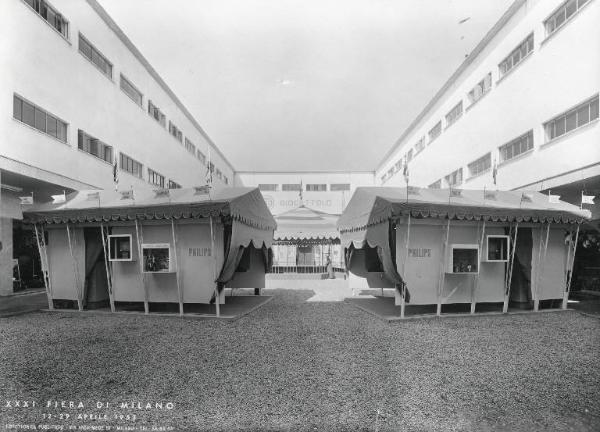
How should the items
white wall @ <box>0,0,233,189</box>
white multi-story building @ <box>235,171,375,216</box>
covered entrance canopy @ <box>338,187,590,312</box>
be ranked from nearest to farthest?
covered entrance canopy @ <box>338,187,590,312</box>, white wall @ <box>0,0,233,189</box>, white multi-story building @ <box>235,171,375,216</box>

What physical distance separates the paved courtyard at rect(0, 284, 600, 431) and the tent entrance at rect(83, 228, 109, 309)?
68.1 inches

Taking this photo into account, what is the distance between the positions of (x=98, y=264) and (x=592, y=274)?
1653 centimetres

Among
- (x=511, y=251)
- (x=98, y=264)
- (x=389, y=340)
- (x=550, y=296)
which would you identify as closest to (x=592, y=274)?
Answer: (x=550, y=296)

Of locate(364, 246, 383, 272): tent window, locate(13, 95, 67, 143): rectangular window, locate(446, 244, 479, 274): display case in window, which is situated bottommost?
locate(364, 246, 383, 272): tent window

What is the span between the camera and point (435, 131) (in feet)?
85.9

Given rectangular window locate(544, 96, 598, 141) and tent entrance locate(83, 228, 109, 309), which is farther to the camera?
rectangular window locate(544, 96, 598, 141)

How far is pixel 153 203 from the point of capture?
8.66 metres

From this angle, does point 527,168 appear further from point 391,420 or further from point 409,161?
point 409,161

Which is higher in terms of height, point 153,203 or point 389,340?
point 153,203

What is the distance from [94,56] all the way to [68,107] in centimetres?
394

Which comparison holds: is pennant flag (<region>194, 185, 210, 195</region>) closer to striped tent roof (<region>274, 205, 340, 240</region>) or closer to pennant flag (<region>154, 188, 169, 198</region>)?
pennant flag (<region>154, 188, 169, 198</region>)

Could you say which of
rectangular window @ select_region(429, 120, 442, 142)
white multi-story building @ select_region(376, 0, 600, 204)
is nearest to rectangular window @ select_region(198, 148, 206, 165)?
rectangular window @ select_region(429, 120, 442, 142)

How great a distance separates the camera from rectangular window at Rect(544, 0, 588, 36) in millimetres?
12150

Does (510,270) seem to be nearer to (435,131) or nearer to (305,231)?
(305,231)
